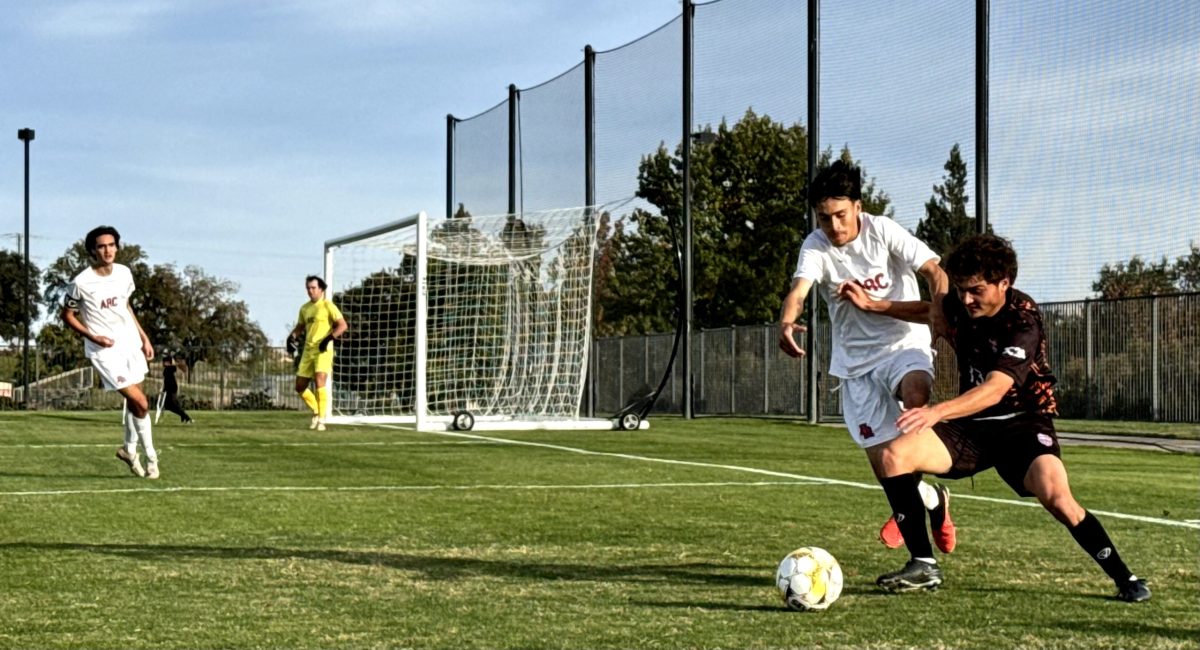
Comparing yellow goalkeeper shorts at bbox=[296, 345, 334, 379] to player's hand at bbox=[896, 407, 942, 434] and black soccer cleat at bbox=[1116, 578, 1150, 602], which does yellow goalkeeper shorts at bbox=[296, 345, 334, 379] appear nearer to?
black soccer cleat at bbox=[1116, 578, 1150, 602]

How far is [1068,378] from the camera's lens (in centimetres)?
2506

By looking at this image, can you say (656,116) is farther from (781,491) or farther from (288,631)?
(288,631)

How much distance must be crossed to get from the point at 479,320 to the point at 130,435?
12576 mm

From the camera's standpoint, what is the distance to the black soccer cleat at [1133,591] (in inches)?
201

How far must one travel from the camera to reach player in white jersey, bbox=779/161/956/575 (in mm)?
5965

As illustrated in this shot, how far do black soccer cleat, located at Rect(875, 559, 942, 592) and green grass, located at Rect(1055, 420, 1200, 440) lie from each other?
17.0 m

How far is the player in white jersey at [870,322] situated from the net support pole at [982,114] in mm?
14149

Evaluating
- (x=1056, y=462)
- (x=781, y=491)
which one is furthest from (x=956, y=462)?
(x=781, y=491)

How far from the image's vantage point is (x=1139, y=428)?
25.2 metres

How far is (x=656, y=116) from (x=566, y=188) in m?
3.55

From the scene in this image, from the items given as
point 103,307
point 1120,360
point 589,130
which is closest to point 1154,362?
point 1120,360

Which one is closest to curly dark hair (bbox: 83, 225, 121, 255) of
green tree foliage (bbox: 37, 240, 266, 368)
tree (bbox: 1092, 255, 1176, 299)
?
tree (bbox: 1092, 255, 1176, 299)

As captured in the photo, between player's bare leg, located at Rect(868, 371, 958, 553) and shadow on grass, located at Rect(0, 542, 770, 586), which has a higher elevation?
player's bare leg, located at Rect(868, 371, 958, 553)

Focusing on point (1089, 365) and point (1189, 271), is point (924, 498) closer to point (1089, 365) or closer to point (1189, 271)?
point (1189, 271)
